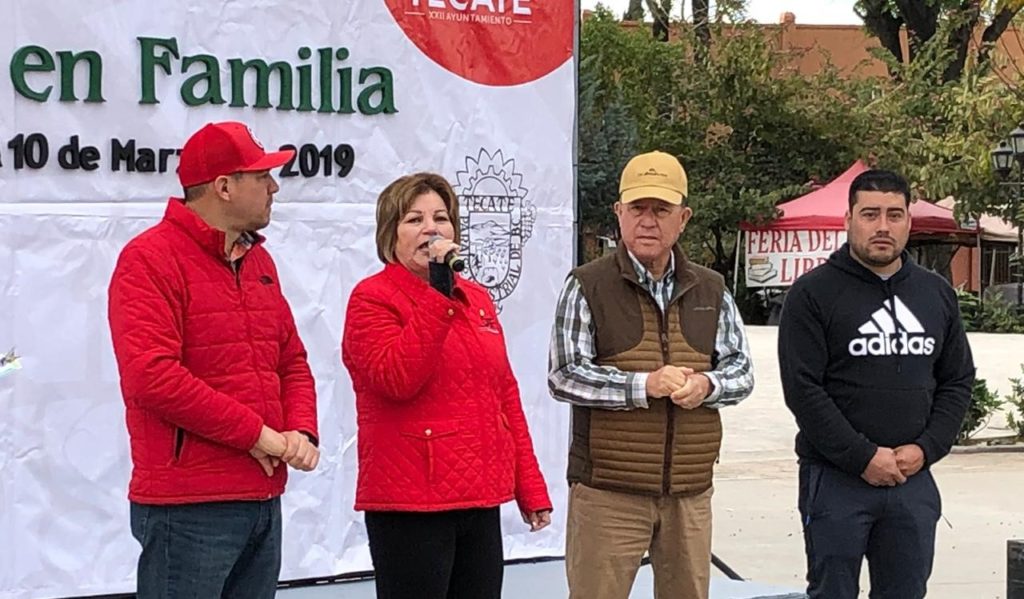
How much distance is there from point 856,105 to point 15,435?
25781 mm

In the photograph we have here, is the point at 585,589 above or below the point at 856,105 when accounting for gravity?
→ below

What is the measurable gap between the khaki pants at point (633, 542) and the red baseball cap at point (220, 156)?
147 centimetres

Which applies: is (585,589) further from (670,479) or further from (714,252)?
(714,252)

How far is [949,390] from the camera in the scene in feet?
15.8

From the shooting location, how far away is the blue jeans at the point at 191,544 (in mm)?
3705

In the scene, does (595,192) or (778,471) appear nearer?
(778,471)

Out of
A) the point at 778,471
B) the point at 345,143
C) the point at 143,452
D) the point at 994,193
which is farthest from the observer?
the point at 994,193

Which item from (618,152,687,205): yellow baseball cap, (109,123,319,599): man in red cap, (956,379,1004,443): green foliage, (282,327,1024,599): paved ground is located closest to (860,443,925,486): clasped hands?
(618,152,687,205): yellow baseball cap

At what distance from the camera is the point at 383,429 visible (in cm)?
393

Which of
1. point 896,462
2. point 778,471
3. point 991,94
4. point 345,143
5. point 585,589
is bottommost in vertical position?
point 778,471

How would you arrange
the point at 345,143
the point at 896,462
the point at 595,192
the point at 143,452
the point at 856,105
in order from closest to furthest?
the point at 143,452, the point at 896,462, the point at 345,143, the point at 595,192, the point at 856,105

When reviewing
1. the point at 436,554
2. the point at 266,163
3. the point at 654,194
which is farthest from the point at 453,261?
the point at 654,194

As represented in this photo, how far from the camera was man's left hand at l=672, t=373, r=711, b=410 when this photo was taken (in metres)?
4.26

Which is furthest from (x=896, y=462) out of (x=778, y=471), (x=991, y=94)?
(x=991, y=94)
